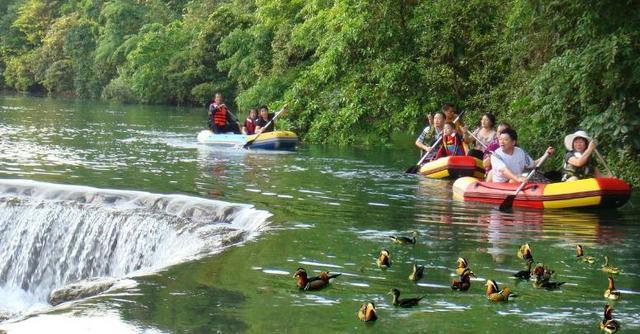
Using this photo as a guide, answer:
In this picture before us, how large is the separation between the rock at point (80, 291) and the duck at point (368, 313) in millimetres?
2868

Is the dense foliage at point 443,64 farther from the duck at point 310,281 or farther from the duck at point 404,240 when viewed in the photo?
the duck at point 310,281

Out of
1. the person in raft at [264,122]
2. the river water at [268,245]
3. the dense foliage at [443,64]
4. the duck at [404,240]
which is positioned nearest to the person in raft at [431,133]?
the river water at [268,245]

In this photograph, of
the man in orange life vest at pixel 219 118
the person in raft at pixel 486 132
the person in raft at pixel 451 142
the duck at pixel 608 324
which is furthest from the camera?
the man in orange life vest at pixel 219 118

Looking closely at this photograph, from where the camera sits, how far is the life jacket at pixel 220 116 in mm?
28573

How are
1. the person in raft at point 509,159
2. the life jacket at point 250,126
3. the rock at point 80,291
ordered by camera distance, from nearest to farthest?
the rock at point 80,291
the person in raft at point 509,159
the life jacket at point 250,126

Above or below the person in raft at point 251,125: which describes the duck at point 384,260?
below

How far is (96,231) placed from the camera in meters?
14.4

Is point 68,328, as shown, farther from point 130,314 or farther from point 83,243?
point 83,243

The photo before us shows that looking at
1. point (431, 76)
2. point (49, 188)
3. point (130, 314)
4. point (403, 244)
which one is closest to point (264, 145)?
point (431, 76)

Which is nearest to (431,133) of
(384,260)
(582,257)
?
(582,257)

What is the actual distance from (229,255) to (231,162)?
1144cm

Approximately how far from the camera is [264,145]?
25.7 m

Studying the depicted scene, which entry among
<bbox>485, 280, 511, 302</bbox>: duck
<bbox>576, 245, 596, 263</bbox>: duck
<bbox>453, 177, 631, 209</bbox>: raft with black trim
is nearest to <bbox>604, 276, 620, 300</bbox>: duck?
<bbox>485, 280, 511, 302</bbox>: duck

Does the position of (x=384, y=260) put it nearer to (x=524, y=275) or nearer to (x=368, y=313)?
(x=524, y=275)
